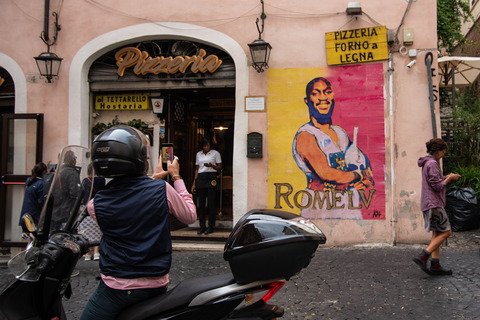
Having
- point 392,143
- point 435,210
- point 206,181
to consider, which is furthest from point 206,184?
point 435,210

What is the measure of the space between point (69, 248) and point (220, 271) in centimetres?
390

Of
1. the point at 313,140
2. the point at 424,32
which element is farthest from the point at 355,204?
the point at 424,32

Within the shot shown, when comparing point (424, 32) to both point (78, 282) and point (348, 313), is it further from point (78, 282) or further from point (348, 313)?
point (78, 282)

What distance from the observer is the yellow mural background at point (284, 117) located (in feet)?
24.2

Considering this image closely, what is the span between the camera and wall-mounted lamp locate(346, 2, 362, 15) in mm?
7148

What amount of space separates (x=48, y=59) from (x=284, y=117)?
4.65m

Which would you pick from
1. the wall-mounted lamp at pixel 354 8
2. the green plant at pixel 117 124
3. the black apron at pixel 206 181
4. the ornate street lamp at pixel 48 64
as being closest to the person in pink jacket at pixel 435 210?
the wall-mounted lamp at pixel 354 8

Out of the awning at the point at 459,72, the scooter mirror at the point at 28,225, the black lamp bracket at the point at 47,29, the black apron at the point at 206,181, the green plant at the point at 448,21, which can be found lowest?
the scooter mirror at the point at 28,225

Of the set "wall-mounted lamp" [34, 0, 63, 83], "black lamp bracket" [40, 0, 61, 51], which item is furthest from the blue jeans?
"black lamp bracket" [40, 0, 61, 51]

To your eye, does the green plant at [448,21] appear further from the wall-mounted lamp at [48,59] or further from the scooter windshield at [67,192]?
the scooter windshield at [67,192]

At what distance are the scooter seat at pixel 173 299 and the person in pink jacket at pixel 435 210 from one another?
3908mm

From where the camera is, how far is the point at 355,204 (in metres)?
7.16

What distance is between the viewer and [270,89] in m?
7.49

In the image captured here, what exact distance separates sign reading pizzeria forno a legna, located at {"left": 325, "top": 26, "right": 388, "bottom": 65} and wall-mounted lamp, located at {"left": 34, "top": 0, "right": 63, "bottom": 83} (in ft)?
17.1
